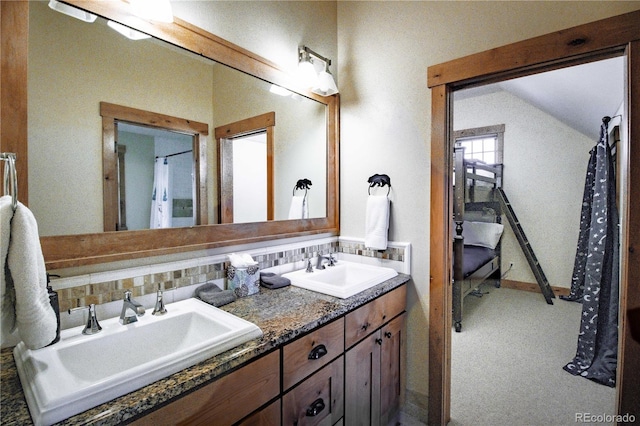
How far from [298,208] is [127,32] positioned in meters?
1.17

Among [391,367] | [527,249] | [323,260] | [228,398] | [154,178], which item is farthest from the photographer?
[527,249]

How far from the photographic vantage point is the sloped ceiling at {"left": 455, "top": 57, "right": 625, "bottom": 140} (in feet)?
5.84

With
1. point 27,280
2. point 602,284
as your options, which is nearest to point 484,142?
point 602,284

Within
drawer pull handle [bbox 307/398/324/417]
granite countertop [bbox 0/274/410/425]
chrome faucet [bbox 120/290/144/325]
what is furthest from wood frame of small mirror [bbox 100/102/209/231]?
drawer pull handle [bbox 307/398/324/417]

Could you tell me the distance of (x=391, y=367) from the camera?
167 centimetres

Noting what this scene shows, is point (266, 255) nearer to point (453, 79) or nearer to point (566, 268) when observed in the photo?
point (453, 79)

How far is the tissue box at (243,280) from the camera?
1389mm

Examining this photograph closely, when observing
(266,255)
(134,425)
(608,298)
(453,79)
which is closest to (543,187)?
(608,298)

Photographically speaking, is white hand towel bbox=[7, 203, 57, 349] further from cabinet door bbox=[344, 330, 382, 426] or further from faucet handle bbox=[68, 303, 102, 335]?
cabinet door bbox=[344, 330, 382, 426]

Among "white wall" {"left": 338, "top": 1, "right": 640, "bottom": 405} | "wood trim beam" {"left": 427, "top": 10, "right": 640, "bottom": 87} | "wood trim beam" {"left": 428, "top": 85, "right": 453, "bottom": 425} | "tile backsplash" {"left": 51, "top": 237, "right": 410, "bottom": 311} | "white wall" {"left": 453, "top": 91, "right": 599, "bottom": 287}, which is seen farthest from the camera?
"white wall" {"left": 453, "top": 91, "right": 599, "bottom": 287}

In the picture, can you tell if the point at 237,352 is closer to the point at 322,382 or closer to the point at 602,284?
the point at 322,382

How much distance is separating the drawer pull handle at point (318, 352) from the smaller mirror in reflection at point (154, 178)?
76 cm

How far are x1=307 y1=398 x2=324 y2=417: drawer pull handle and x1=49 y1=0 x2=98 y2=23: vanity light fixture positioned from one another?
1.62m

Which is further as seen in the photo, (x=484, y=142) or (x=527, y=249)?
(x=484, y=142)
